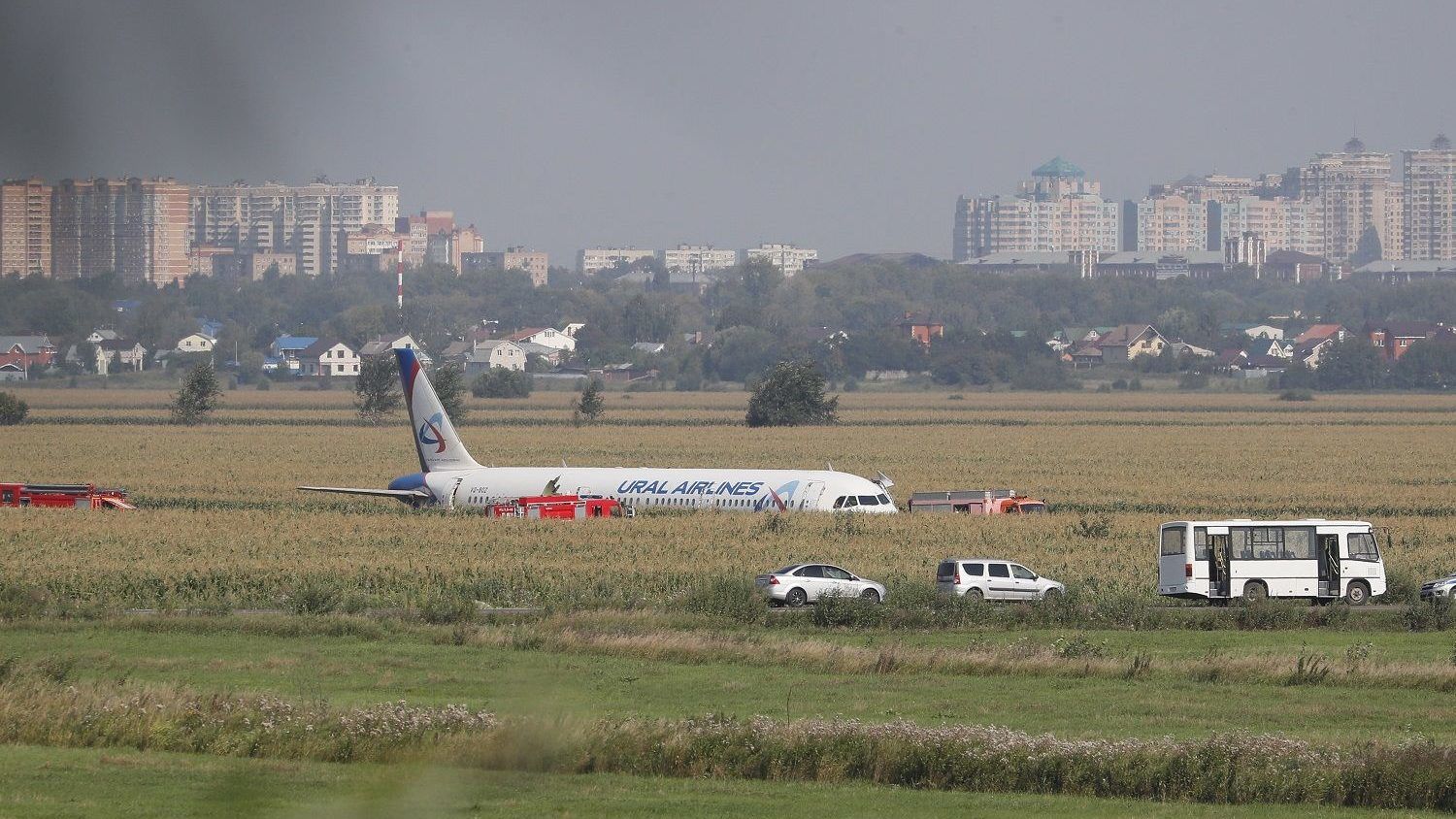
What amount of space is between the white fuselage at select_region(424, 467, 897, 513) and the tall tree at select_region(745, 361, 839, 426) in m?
83.6

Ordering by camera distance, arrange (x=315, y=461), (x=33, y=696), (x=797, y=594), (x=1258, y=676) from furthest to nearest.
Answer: (x=315, y=461) < (x=797, y=594) < (x=1258, y=676) < (x=33, y=696)

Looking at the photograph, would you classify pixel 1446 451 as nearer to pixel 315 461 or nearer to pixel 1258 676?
pixel 315 461

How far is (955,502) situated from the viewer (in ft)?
251

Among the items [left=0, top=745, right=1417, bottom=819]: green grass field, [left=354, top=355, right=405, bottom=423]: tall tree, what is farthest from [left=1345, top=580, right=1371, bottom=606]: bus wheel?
[left=354, top=355, right=405, bottom=423]: tall tree

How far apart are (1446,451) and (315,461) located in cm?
7451

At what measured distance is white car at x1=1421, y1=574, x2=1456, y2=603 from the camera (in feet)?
148

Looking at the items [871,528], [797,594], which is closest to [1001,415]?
[871,528]

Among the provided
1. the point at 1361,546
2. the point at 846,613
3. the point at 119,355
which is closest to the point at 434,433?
the point at 846,613

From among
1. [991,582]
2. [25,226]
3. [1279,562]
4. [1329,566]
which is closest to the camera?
[25,226]

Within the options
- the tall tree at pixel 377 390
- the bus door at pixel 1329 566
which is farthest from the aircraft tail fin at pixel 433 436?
the tall tree at pixel 377 390

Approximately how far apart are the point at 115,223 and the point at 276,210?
4.10 ft

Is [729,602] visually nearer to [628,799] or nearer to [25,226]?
[628,799]

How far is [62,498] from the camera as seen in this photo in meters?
74.3

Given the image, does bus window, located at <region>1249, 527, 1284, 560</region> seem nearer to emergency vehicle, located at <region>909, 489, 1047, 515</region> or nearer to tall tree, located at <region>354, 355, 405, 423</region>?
emergency vehicle, located at <region>909, 489, 1047, 515</region>
